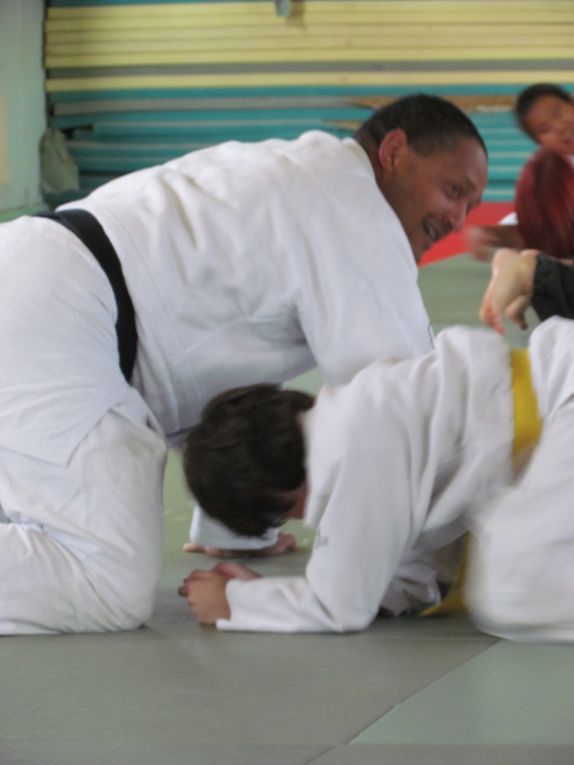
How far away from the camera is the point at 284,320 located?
9.41 ft

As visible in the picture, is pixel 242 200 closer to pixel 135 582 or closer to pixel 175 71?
pixel 135 582

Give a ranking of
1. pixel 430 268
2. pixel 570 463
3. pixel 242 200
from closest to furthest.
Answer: pixel 570 463, pixel 242 200, pixel 430 268

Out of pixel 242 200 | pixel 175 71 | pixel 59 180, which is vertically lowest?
pixel 59 180

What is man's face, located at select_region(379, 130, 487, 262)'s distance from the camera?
307 cm

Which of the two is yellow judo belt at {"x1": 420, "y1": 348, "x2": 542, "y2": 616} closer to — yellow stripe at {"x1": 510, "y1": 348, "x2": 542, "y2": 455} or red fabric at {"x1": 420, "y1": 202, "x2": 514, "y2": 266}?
yellow stripe at {"x1": 510, "y1": 348, "x2": 542, "y2": 455}

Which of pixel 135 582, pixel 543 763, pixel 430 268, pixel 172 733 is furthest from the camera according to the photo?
pixel 430 268

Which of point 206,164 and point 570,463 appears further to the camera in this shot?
point 206,164

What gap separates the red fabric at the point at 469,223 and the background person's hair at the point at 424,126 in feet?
17.4

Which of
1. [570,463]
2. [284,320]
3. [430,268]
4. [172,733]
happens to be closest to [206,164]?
[284,320]

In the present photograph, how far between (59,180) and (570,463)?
792cm

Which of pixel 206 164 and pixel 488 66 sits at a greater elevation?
pixel 206 164

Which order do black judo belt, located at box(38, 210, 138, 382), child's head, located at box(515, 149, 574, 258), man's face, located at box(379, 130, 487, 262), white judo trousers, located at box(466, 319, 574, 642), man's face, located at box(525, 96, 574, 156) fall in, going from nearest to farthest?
white judo trousers, located at box(466, 319, 574, 642) < black judo belt, located at box(38, 210, 138, 382) < man's face, located at box(379, 130, 487, 262) < child's head, located at box(515, 149, 574, 258) < man's face, located at box(525, 96, 574, 156)

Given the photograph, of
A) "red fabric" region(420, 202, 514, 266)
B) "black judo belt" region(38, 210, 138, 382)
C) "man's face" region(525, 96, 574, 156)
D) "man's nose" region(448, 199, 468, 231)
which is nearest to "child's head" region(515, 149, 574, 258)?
"man's face" region(525, 96, 574, 156)

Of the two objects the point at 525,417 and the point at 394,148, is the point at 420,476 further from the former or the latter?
the point at 394,148
